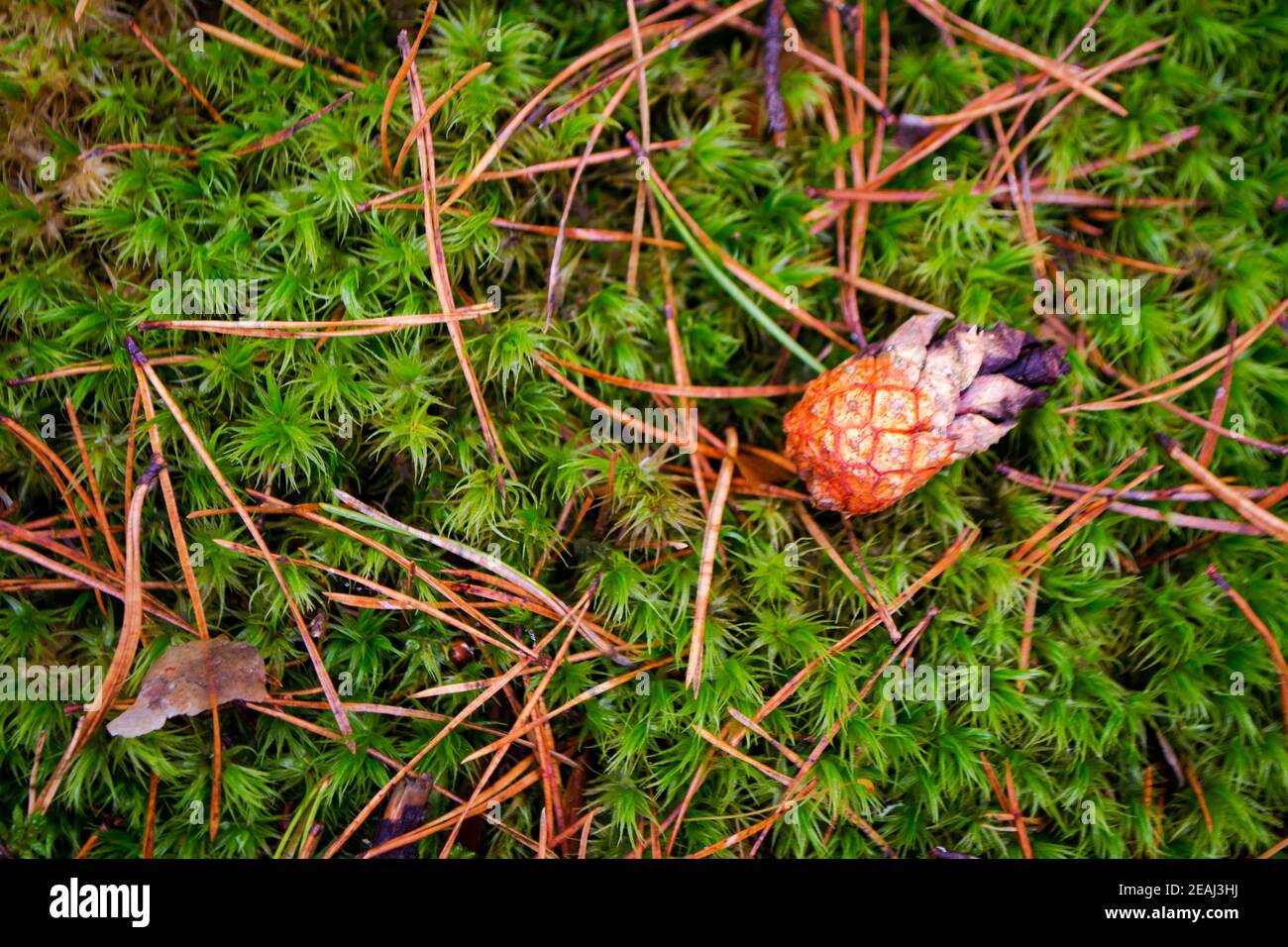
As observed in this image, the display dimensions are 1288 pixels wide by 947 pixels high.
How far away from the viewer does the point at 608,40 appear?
2398mm

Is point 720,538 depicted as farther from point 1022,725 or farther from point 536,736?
point 1022,725

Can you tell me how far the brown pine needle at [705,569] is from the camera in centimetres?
Answer: 214

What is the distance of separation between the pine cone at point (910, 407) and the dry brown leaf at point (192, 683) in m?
1.68

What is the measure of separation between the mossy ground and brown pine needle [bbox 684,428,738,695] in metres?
0.04

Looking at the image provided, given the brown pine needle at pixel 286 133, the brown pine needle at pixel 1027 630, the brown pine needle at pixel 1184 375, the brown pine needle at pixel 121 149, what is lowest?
the brown pine needle at pixel 1027 630

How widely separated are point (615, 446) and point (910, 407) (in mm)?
840

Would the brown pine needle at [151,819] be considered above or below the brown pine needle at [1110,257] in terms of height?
below

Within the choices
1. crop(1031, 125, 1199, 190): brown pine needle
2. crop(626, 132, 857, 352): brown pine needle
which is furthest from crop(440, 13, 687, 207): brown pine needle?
crop(1031, 125, 1199, 190): brown pine needle

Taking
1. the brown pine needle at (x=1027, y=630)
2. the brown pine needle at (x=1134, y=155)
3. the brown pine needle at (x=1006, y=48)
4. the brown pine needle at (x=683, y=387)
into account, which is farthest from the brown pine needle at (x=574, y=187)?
the brown pine needle at (x=1027, y=630)

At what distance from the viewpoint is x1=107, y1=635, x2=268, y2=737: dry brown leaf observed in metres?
2.10

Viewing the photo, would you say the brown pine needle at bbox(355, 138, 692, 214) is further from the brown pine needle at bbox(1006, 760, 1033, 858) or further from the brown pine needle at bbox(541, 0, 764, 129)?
the brown pine needle at bbox(1006, 760, 1033, 858)

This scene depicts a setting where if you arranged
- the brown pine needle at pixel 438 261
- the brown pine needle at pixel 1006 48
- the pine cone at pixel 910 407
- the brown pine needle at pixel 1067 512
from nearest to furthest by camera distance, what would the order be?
the pine cone at pixel 910 407 → the brown pine needle at pixel 438 261 → the brown pine needle at pixel 1067 512 → the brown pine needle at pixel 1006 48

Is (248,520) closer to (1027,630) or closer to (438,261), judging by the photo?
(438,261)

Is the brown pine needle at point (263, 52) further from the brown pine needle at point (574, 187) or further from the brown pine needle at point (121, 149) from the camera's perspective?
the brown pine needle at point (574, 187)
